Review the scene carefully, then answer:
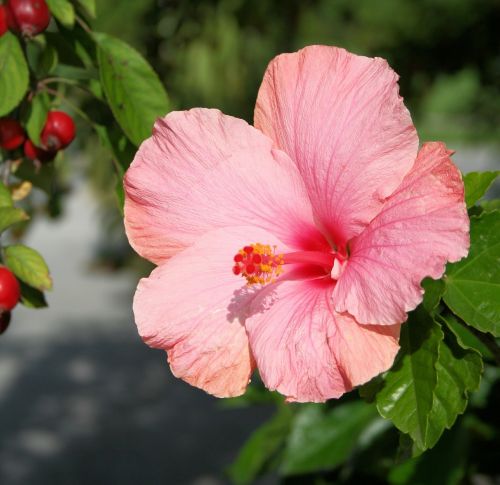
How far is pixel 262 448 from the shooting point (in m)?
1.54

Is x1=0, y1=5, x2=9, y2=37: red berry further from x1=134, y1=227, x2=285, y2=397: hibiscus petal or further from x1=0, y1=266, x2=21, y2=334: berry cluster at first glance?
x1=134, y1=227, x2=285, y2=397: hibiscus petal

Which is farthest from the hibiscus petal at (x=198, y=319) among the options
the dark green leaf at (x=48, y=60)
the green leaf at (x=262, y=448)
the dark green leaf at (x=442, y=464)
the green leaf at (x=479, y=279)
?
the green leaf at (x=262, y=448)

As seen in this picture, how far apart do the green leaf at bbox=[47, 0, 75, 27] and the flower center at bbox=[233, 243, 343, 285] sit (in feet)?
1.29

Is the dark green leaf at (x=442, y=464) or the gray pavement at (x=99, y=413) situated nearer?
the dark green leaf at (x=442, y=464)

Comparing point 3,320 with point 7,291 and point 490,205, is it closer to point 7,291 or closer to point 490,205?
point 7,291

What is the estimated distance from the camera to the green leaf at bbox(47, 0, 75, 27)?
981 mm

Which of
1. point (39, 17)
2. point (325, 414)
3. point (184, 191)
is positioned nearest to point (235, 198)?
point (184, 191)

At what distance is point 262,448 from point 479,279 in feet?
2.70

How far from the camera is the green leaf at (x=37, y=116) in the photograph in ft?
3.28

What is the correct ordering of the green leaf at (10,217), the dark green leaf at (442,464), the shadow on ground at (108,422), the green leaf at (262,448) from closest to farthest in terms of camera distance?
the green leaf at (10,217)
the dark green leaf at (442,464)
the green leaf at (262,448)
the shadow on ground at (108,422)

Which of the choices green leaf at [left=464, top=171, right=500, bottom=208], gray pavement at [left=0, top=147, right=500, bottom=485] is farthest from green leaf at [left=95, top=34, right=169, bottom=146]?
gray pavement at [left=0, top=147, right=500, bottom=485]

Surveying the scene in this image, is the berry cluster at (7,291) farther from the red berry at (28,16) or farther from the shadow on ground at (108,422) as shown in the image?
the shadow on ground at (108,422)

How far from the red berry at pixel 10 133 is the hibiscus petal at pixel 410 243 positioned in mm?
487

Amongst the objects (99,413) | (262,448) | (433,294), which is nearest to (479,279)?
(433,294)
